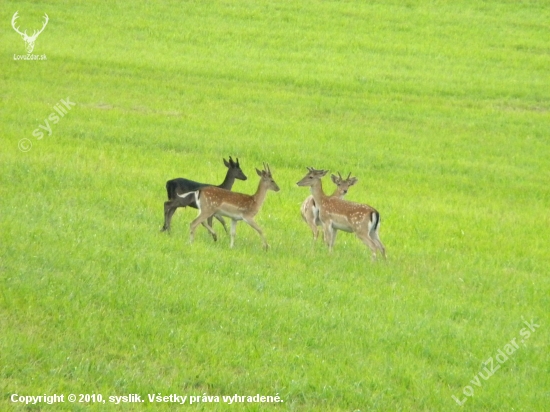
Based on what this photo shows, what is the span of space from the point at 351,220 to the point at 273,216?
8.46ft

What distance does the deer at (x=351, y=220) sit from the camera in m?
14.8

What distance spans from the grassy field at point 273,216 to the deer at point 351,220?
1.28 feet

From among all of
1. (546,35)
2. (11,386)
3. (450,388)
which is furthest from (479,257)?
(546,35)

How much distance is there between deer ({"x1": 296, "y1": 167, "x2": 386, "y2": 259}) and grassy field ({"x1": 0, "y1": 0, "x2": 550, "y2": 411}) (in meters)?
0.39

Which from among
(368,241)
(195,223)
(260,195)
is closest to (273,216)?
(260,195)

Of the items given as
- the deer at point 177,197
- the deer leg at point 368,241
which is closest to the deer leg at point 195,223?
the deer at point 177,197

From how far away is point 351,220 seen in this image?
1496 centimetres

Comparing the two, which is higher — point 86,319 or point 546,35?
point 546,35

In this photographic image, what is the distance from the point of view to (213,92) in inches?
1151

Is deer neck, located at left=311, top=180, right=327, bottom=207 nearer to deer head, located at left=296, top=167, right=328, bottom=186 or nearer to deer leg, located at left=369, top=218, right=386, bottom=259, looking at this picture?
deer head, located at left=296, top=167, right=328, bottom=186

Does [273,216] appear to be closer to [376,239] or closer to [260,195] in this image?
[260,195]

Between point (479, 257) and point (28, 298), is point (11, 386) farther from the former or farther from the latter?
point (479, 257)

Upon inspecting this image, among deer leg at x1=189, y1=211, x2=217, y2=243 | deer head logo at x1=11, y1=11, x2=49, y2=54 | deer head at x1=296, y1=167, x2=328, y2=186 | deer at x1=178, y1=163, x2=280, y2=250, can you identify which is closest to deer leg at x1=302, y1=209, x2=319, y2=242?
deer head at x1=296, y1=167, x2=328, y2=186

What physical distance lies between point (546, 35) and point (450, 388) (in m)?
32.3
